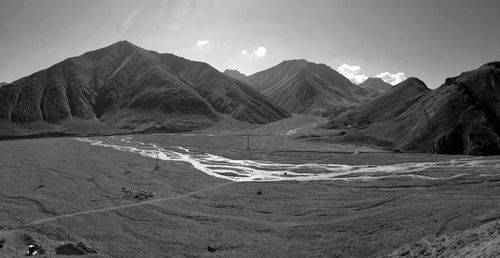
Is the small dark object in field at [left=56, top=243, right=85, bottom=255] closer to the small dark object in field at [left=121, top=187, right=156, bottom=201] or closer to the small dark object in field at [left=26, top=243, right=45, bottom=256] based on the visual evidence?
the small dark object in field at [left=26, top=243, right=45, bottom=256]

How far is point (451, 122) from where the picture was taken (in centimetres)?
12594

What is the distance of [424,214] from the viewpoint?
171ft

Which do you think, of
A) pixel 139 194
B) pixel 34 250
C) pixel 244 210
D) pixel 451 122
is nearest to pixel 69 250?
pixel 34 250

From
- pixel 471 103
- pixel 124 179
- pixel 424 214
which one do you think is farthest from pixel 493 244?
pixel 471 103

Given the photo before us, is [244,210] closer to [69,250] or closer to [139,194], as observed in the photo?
[139,194]

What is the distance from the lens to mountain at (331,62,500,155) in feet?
378

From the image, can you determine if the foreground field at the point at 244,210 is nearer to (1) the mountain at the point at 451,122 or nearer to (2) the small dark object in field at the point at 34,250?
(2) the small dark object in field at the point at 34,250

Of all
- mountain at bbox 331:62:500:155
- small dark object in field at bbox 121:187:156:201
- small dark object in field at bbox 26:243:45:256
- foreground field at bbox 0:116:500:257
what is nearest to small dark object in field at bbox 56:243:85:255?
foreground field at bbox 0:116:500:257

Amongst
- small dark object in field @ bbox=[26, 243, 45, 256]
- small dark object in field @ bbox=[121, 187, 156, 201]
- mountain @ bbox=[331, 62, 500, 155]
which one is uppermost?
mountain @ bbox=[331, 62, 500, 155]

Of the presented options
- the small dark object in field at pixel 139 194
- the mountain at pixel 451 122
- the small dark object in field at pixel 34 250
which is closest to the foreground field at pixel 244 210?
the small dark object in field at pixel 139 194

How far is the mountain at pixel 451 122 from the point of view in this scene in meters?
115

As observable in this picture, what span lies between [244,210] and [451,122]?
97314mm

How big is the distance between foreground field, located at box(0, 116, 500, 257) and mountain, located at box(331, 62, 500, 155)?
14.2 m

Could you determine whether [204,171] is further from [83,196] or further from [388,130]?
[388,130]
